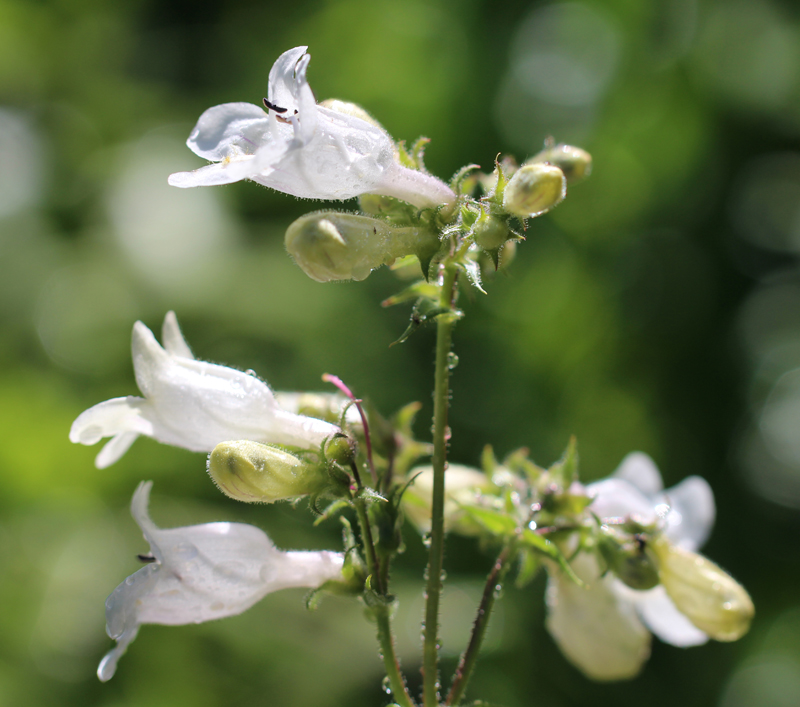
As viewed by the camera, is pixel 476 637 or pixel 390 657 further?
pixel 476 637

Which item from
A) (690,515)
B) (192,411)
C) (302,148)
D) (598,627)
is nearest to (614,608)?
(598,627)

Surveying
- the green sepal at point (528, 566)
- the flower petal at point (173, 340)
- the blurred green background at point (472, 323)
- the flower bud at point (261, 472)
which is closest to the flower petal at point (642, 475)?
the green sepal at point (528, 566)

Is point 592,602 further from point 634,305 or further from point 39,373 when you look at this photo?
point 39,373

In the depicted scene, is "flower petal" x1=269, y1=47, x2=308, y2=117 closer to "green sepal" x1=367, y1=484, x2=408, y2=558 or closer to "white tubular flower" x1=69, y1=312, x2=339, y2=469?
"white tubular flower" x1=69, y1=312, x2=339, y2=469

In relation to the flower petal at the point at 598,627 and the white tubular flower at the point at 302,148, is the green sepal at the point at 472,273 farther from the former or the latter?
the flower petal at the point at 598,627

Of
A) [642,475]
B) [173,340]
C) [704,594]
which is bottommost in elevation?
[704,594]

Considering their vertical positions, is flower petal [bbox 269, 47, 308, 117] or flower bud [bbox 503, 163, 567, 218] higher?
flower petal [bbox 269, 47, 308, 117]

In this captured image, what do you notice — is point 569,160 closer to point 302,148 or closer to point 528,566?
point 302,148

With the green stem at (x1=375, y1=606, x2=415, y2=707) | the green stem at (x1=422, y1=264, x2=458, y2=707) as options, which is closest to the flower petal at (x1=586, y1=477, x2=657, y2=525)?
the green stem at (x1=422, y1=264, x2=458, y2=707)
